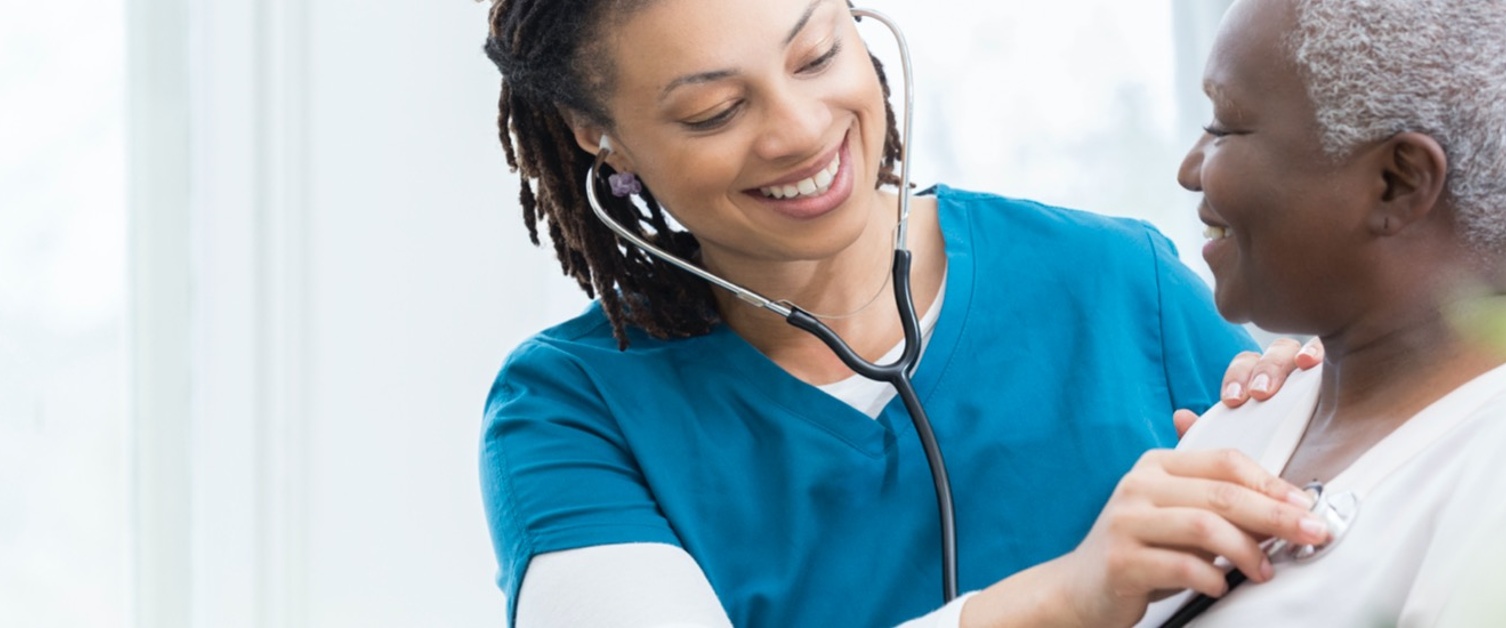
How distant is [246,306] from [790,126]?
981 millimetres

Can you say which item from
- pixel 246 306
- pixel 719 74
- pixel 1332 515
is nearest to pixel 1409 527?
pixel 1332 515

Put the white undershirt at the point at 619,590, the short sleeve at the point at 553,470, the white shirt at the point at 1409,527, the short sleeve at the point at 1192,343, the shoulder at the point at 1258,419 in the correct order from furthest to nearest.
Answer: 1. the short sleeve at the point at 1192,343
2. the short sleeve at the point at 553,470
3. the white undershirt at the point at 619,590
4. the shoulder at the point at 1258,419
5. the white shirt at the point at 1409,527

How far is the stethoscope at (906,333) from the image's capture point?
1.15 meters

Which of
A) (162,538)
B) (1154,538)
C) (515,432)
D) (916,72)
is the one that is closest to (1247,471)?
(1154,538)

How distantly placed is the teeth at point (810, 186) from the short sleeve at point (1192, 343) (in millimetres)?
308

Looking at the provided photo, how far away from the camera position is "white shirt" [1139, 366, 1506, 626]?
0.69 m

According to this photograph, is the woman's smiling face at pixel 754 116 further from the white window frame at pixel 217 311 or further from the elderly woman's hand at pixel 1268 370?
the white window frame at pixel 217 311

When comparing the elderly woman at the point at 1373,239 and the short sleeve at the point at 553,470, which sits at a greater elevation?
the elderly woman at the point at 1373,239

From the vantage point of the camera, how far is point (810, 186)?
1237mm

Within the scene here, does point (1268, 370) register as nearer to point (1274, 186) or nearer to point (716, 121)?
point (1274, 186)

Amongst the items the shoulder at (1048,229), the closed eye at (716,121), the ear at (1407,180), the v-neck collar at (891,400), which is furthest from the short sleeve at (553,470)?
the ear at (1407,180)

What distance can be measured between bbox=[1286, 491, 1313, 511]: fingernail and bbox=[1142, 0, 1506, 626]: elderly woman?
0.07ft

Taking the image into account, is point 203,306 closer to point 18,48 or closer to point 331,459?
point 331,459

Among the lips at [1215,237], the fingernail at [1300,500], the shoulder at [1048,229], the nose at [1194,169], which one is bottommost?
the fingernail at [1300,500]
